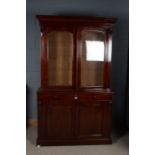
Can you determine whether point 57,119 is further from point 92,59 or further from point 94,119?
point 92,59

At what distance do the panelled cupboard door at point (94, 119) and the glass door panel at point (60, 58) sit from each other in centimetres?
44

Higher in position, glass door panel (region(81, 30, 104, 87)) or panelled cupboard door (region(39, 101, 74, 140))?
glass door panel (region(81, 30, 104, 87))

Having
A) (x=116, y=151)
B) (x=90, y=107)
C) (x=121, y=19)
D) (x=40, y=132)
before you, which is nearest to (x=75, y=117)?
(x=90, y=107)

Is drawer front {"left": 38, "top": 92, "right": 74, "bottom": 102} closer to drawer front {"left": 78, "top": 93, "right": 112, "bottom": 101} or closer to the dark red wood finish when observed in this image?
the dark red wood finish

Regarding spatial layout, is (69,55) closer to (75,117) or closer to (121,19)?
(75,117)

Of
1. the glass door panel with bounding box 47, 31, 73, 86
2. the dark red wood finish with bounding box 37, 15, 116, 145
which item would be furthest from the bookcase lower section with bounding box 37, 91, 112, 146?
the glass door panel with bounding box 47, 31, 73, 86

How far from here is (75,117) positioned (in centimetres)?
296

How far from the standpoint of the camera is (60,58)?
119 inches

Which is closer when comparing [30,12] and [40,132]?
[40,132]

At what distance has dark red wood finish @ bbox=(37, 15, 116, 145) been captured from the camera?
2.91 metres

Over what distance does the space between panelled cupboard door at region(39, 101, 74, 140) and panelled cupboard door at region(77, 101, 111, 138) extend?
0.14 m

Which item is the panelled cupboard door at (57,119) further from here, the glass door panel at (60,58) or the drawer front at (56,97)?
the glass door panel at (60,58)

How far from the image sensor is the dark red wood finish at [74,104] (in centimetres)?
291
